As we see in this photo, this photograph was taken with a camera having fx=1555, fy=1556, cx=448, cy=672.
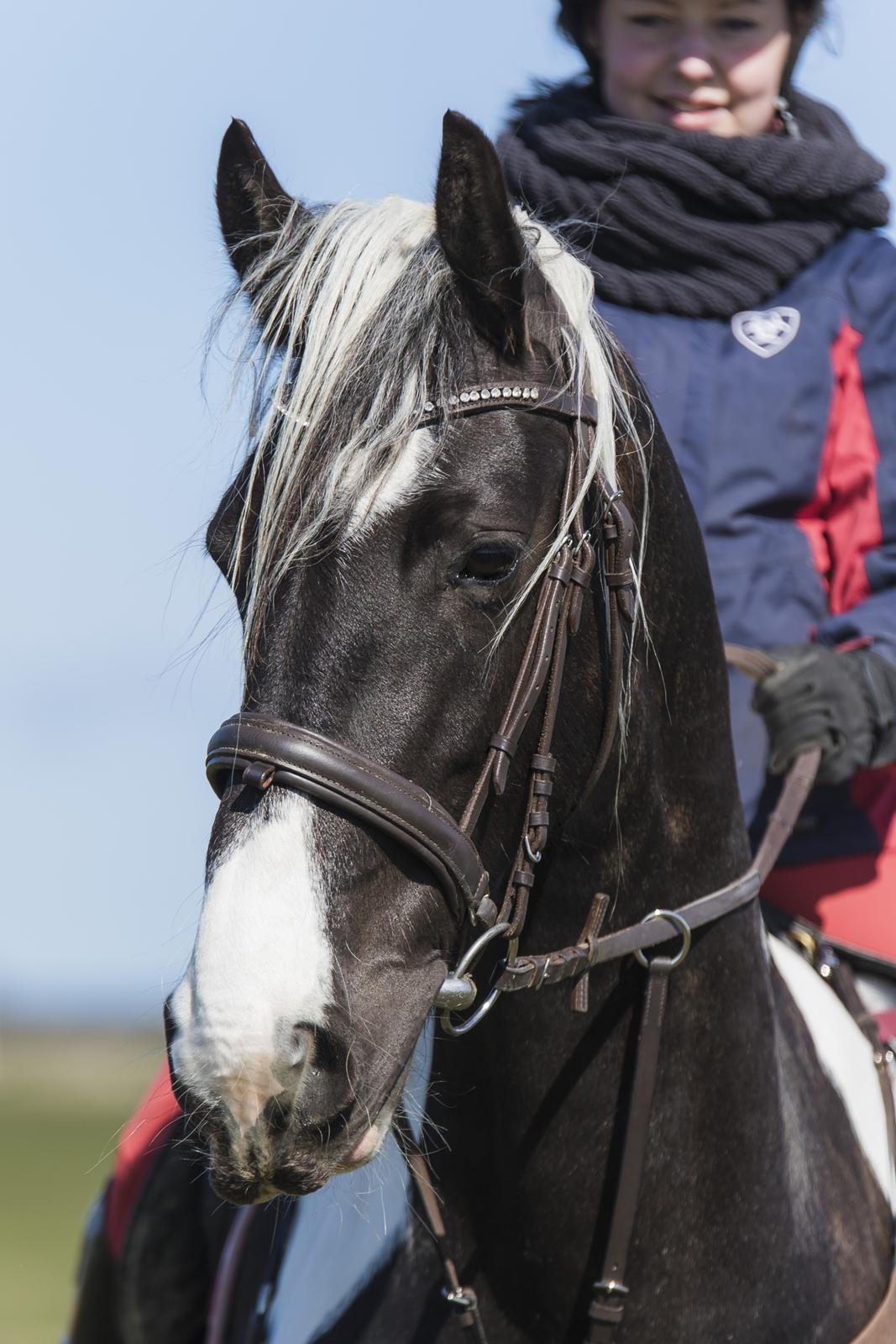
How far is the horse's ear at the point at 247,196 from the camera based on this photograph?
106 inches

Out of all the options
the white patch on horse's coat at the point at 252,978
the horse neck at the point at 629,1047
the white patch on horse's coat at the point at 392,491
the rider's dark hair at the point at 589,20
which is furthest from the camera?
the rider's dark hair at the point at 589,20

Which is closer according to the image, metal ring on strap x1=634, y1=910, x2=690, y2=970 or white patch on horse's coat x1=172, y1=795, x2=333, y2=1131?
white patch on horse's coat x1=172, y1=795, x2=333, y2=1131

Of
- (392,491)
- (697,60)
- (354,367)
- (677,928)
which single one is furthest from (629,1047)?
(697,60)

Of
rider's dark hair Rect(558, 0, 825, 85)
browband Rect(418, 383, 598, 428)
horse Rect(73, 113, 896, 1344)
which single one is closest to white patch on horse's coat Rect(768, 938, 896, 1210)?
horse Rect(73, 113, 896, 1344)

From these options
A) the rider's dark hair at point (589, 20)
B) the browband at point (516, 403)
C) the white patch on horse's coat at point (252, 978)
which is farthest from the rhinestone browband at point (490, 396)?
the rider's dark hair at point (589, 20)

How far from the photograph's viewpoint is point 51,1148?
18891 millimetres

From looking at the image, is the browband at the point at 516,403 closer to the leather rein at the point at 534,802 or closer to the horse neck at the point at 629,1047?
the leather rein at the point at 534,802

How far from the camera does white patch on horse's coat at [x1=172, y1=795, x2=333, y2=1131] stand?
6.21 feet

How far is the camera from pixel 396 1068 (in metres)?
2.04

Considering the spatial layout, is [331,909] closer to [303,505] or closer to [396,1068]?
[396,1068]

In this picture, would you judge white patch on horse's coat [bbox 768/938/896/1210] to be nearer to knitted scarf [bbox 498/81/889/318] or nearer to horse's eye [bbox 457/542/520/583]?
horse's eye [bbox 457/542/520/583]

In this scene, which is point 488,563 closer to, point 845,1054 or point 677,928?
point 677,928

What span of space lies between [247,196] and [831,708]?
4.75 ft

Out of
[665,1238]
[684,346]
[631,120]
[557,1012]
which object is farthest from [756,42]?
[665,1238]
